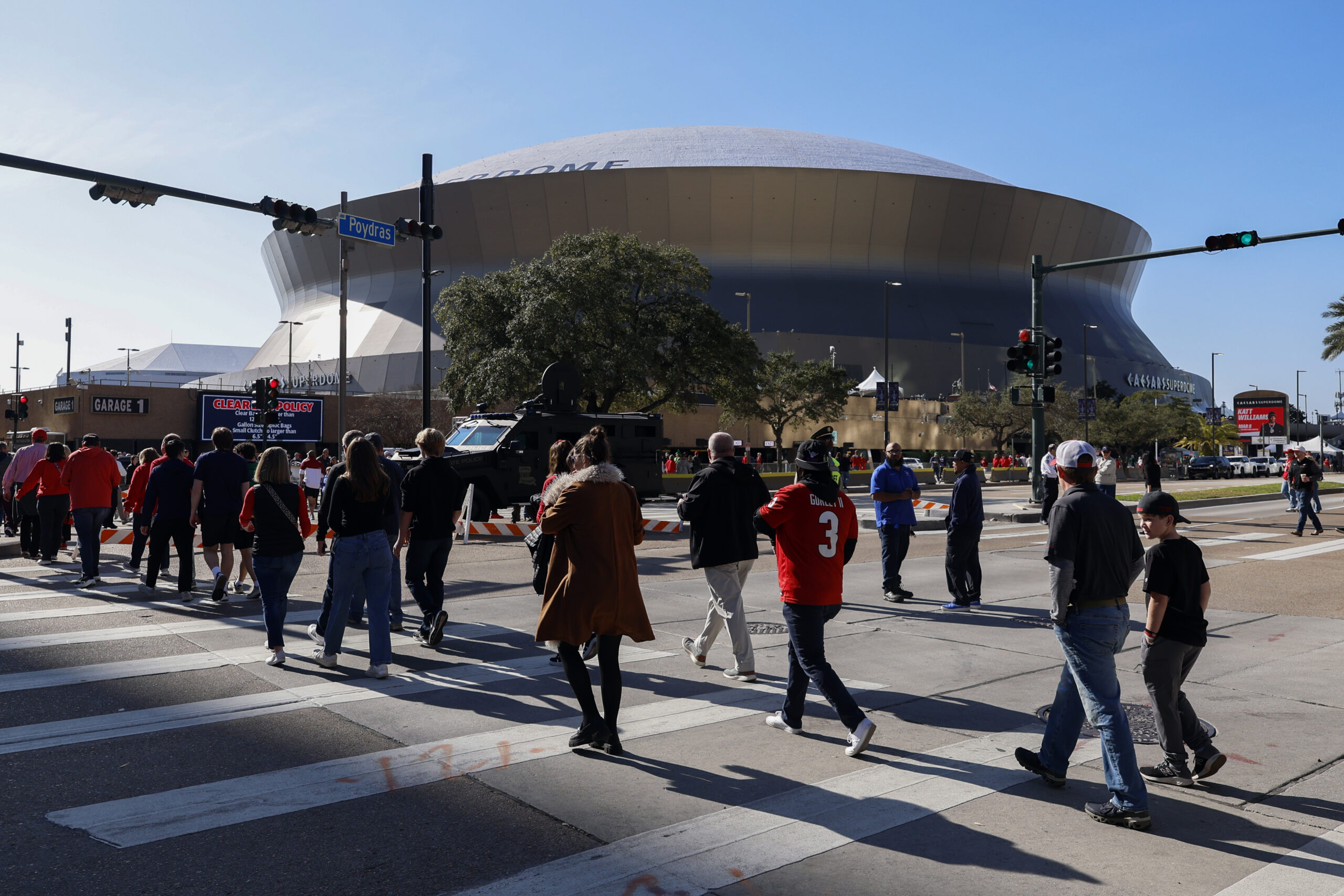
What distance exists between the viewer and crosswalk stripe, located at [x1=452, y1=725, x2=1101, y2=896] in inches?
153

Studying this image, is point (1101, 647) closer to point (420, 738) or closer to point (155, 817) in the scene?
point (420, 738)

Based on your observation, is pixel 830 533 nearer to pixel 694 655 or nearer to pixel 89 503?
pixel 694 655

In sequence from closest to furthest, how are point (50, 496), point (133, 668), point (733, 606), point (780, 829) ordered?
point (780, 829), point (733, 606), point (133, 668), point (50, 496)

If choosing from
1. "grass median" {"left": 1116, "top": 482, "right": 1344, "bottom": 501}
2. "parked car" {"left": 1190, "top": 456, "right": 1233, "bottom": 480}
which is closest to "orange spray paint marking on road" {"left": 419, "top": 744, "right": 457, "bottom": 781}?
"grass median" {"left": 1116, "top": 482, "right": 1344, "bottom": 501}

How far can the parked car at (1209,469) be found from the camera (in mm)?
60500

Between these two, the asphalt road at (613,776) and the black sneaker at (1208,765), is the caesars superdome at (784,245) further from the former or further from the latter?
the black sneaker at (1208,765)

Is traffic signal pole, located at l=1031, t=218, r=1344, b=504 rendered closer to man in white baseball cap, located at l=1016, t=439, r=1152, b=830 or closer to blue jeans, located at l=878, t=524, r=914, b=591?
blue jeans, located at l=878, t=524, r=914, b=591

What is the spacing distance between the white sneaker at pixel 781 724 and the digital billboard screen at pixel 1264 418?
305 feet

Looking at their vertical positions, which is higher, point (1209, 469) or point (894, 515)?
point (894, 515)

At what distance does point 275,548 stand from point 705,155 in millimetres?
82025

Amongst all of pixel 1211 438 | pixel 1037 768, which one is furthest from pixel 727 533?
pixel 1211 438

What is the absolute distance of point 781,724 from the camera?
612cm

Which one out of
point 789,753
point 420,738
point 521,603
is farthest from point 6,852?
point 521,603

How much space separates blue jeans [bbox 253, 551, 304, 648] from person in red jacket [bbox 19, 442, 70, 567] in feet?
22.6
